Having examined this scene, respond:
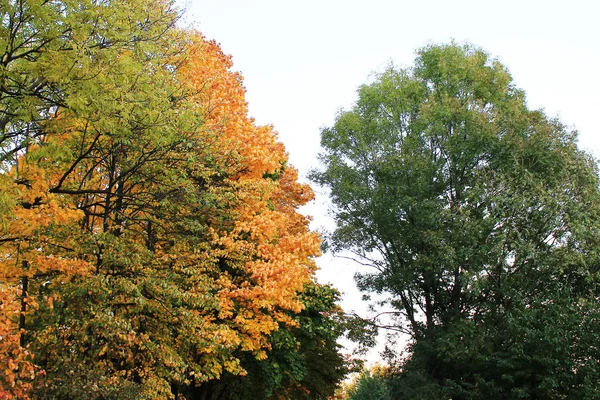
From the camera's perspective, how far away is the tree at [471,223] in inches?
890

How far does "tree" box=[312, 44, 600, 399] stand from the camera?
2261cm

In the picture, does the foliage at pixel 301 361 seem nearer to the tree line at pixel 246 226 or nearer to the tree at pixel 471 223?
the tree line at pixel 246 226

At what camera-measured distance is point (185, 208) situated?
47.3ft

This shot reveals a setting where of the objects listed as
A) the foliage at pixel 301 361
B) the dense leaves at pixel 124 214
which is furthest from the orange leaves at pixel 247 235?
the foliage at pixel 301 361


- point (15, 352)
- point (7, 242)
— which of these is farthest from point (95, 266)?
point (15, 352)

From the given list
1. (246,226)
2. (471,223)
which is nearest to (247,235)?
(246,226)

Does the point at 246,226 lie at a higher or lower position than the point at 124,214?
higher

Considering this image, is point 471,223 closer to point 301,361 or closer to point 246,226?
point 301,361

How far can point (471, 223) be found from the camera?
2402 centimetres

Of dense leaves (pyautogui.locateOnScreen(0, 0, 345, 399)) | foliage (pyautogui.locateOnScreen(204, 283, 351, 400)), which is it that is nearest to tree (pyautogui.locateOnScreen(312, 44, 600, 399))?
foliage (pyautogui.locateOnScreen(204, 283, 351, 400))

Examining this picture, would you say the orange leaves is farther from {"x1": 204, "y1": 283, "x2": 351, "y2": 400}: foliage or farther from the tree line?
{"x1": 204, "y1": 283, "x2": 351, "y2": 400}: foliage

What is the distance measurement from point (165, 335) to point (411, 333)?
54.1 feet

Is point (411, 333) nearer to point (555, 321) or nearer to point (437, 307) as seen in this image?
point (437, 307)

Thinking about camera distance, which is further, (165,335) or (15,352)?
(165,335)
